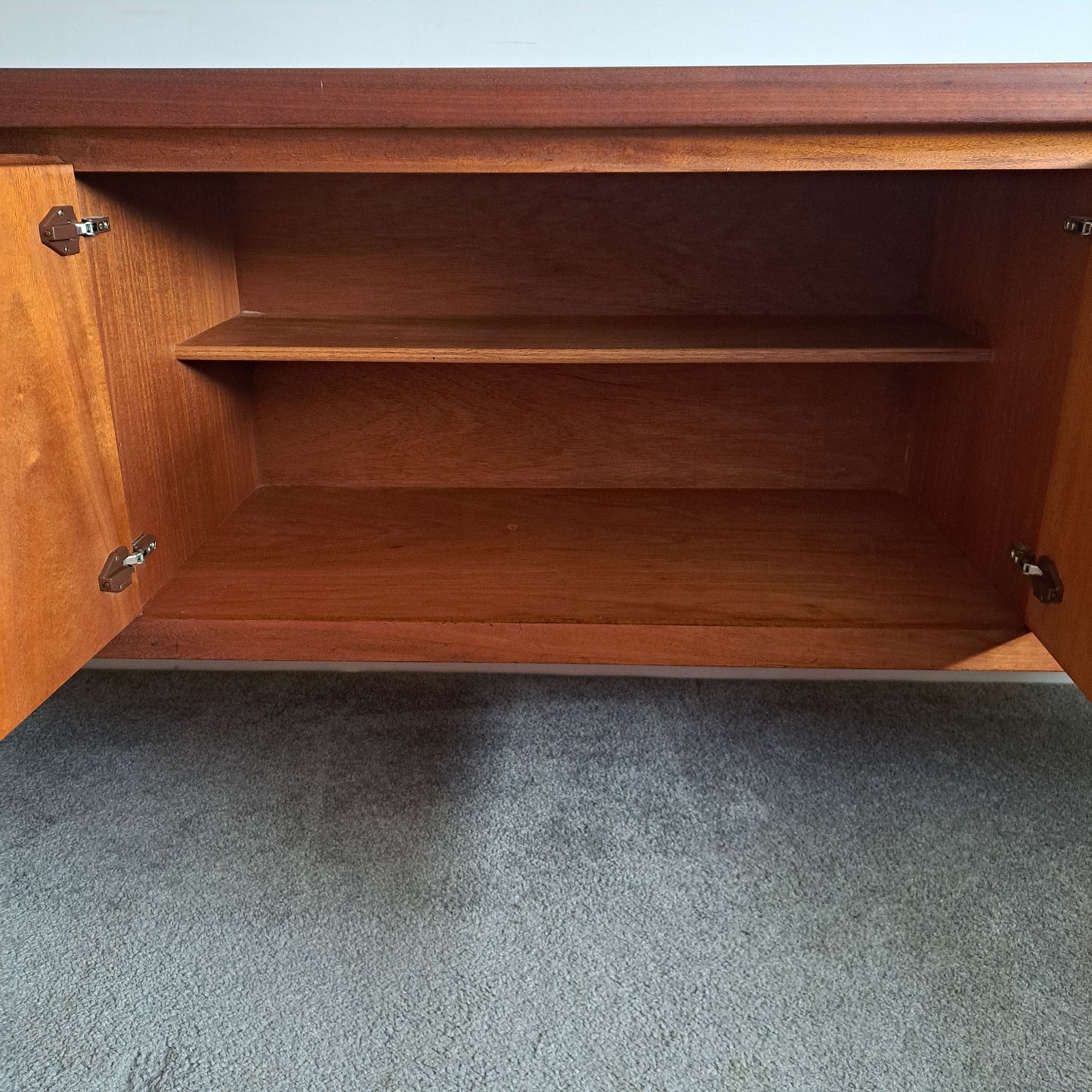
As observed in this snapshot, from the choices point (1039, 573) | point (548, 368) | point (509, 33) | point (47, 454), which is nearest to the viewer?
point (47, 454)

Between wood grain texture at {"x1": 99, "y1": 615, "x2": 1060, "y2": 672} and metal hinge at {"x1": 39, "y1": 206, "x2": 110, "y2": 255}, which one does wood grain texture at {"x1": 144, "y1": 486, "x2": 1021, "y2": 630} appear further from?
metal hinge at {"x1": 39, "y1": 206, "x2": 110, "y2": 255}

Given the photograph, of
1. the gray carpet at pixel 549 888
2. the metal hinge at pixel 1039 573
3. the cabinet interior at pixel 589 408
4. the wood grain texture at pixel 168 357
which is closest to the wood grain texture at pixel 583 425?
the cabinet interior at pixel 589 408

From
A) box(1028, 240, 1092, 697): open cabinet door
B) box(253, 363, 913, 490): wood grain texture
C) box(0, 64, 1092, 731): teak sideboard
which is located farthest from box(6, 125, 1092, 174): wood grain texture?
box(253, 363, 913, 490): wood grain texture

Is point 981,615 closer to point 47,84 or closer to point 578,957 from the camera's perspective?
point 578,957

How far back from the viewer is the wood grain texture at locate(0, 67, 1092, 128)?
0.73 m

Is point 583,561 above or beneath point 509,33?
beneath

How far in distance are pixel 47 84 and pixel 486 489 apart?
25.8 inches

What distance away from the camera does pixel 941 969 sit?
80cm

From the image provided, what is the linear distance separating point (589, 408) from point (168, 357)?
20.3 inches

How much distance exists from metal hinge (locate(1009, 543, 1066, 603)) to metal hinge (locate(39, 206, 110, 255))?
797mm

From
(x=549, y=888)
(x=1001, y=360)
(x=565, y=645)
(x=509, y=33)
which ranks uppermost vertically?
(x=509, y=33)

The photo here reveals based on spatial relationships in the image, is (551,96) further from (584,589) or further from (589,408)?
(589,408)

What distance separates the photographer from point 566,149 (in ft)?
2.50

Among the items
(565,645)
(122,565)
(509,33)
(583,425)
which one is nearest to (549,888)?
(565,645)
